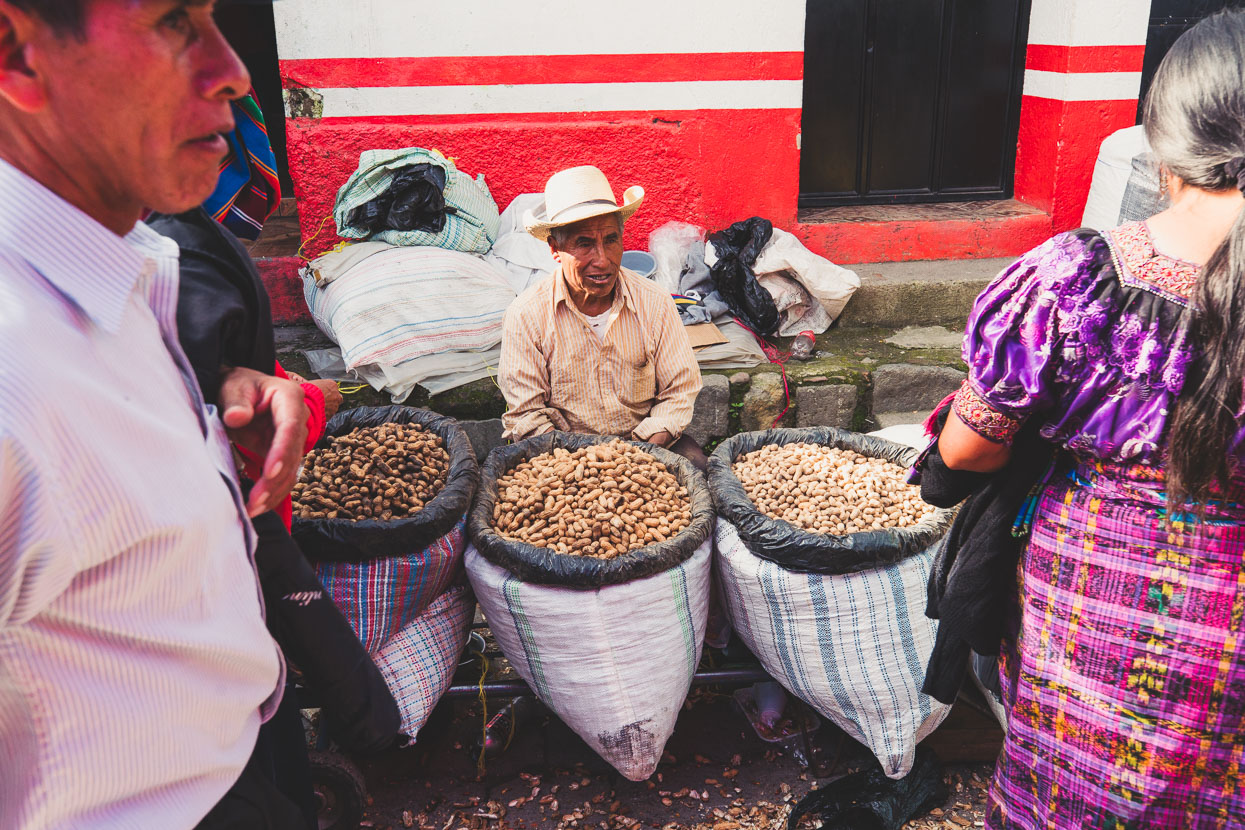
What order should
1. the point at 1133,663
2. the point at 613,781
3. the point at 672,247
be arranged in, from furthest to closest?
the point at 672,247 < the point at 613,781 < the point at 1133,663

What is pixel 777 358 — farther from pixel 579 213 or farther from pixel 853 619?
pixel 853 619

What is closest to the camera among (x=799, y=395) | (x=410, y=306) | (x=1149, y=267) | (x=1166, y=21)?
(x=1149, y=267)

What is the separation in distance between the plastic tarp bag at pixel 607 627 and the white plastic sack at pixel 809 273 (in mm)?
2144

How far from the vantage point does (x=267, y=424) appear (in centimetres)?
124

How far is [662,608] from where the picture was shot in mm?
2412

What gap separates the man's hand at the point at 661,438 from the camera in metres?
3.18

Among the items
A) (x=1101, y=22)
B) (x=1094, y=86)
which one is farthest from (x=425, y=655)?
(x=1101, y=22)

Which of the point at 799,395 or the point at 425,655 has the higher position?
the point at 799,395

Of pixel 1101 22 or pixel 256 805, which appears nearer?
pixel 256 805

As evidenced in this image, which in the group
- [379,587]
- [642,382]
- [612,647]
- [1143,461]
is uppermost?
[1143,461]

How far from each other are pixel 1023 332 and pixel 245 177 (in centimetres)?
156

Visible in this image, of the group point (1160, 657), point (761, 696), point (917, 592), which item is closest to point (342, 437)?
point (761, 696)

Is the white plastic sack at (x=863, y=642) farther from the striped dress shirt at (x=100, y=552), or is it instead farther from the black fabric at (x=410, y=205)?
the black fabric at (x=410, y=205)

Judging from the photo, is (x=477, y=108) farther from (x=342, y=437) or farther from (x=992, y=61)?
(x=992, y=61)
